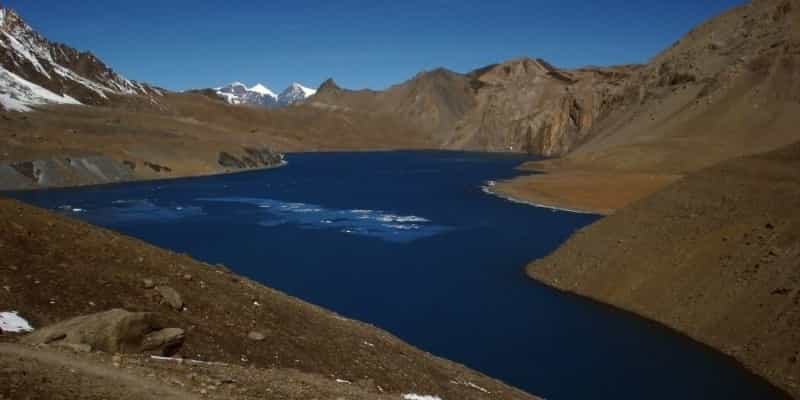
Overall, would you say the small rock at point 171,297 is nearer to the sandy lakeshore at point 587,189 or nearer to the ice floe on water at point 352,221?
the ice floe on water at point 352,221

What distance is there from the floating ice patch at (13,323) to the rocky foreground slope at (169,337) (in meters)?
Result: 0.25

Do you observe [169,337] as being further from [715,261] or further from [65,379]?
[715,261]

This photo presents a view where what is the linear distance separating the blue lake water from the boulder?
1586 centimetres

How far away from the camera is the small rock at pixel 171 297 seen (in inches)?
661

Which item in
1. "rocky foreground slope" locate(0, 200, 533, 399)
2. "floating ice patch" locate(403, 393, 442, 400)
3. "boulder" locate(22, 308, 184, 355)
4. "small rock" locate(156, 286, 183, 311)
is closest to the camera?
"rocky foreground slope" locate(0, 200, 533, 399)

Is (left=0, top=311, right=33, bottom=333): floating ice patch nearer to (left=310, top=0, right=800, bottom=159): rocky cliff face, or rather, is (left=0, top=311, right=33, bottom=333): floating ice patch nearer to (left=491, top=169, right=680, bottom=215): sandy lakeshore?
(left=491, top=169, right=680, bottom=215): sandy lakeshore

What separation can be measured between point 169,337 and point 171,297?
10.2ft

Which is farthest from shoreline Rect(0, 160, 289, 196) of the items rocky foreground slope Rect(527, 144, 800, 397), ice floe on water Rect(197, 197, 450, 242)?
rocky foreground slope Rect(527, 144, 800, 397)

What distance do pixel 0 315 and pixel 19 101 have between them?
491 feet

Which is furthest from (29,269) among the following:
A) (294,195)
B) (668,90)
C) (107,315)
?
(668,90)

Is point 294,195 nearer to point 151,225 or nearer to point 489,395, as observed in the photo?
point 151,225

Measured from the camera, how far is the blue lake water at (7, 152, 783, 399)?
90.9 feet

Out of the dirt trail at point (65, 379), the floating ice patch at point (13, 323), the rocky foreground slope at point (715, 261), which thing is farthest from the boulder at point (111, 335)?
the rocky foreground slope at point (715, 261)

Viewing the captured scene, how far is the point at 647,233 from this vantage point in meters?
39.1
